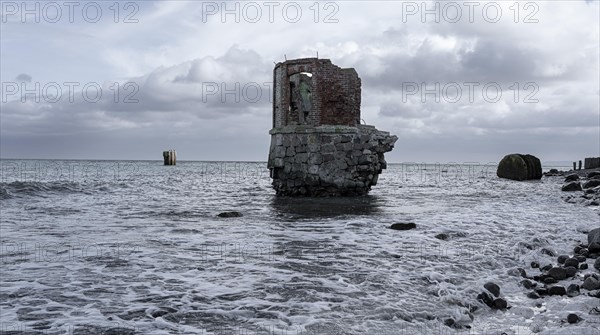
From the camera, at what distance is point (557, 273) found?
700cm

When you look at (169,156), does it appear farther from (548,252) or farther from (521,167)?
(548,252)

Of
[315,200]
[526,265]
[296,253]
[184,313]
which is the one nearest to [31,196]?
[315,200]

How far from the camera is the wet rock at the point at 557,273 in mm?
6957

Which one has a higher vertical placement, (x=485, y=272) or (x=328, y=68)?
(x=328, y=68)

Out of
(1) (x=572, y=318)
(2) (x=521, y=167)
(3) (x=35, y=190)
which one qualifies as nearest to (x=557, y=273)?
(1) (x=572, y=318)

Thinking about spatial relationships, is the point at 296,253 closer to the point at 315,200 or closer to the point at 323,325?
the point at 323,325

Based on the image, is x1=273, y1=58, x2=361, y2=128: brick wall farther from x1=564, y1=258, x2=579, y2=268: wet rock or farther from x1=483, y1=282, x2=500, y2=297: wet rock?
x1=483, y1=282, x2=500, y2=297: wet rock

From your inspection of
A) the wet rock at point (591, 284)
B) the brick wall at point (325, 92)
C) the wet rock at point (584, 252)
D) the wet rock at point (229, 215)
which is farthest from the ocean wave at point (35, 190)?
the wet rock at point (591, 284)

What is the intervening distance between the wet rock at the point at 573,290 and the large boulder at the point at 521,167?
116ft

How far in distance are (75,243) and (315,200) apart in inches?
416

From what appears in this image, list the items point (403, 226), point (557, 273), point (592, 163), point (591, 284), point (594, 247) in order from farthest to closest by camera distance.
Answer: point (592, 163) < point (403, 226) < point (594, 247) < point (557, 273) < point (591, 284)

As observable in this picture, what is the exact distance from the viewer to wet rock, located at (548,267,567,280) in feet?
22.8

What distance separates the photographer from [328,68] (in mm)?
19750

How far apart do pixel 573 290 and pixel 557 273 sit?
0.84 metres
